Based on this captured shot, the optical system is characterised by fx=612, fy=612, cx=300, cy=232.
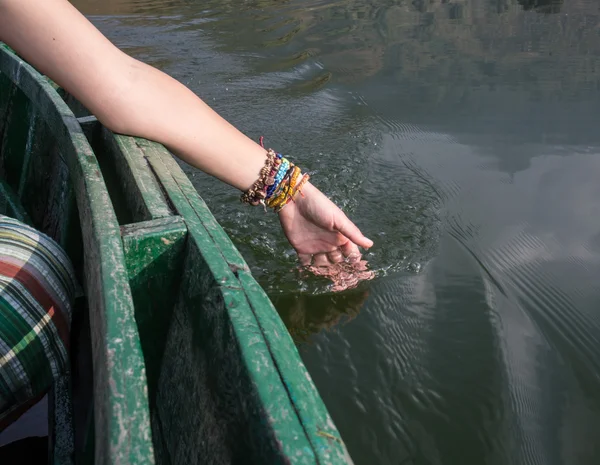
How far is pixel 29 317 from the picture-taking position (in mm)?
1302

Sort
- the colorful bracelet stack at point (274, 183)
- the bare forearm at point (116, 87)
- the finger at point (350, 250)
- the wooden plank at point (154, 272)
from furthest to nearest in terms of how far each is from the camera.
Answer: the finger at point (350, 250) < the colorful bracelet stack at point (274, 183) < the bare forearm at point (116, 87) < the wooden plank at point (154, 272)

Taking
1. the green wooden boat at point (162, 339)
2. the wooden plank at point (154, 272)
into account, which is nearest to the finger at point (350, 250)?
the green wooden boat at point (162, 339)

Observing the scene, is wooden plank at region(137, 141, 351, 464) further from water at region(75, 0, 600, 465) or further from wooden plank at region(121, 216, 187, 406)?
water at region(75, 0, 600, 465)

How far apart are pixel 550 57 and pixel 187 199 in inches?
180

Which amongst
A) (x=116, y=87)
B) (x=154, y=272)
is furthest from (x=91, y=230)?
(x=116, y=87)

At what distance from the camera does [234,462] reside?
36.8 inches

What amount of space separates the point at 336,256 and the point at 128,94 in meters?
0.89

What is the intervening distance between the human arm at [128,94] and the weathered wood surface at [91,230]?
161 millimetres

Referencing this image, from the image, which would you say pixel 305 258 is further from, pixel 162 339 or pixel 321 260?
pixel 162 339

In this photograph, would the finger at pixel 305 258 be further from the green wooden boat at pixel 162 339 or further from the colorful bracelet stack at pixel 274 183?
the green wooden boat at pixel 162 339

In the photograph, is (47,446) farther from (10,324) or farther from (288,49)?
(288,49)

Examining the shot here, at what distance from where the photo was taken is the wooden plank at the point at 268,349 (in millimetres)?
779

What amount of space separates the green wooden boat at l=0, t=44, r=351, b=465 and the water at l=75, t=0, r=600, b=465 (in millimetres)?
748

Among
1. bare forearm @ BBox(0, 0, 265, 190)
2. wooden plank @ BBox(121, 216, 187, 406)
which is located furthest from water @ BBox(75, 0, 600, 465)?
bare forearm @ BBox(0, 0, 265, 190)
